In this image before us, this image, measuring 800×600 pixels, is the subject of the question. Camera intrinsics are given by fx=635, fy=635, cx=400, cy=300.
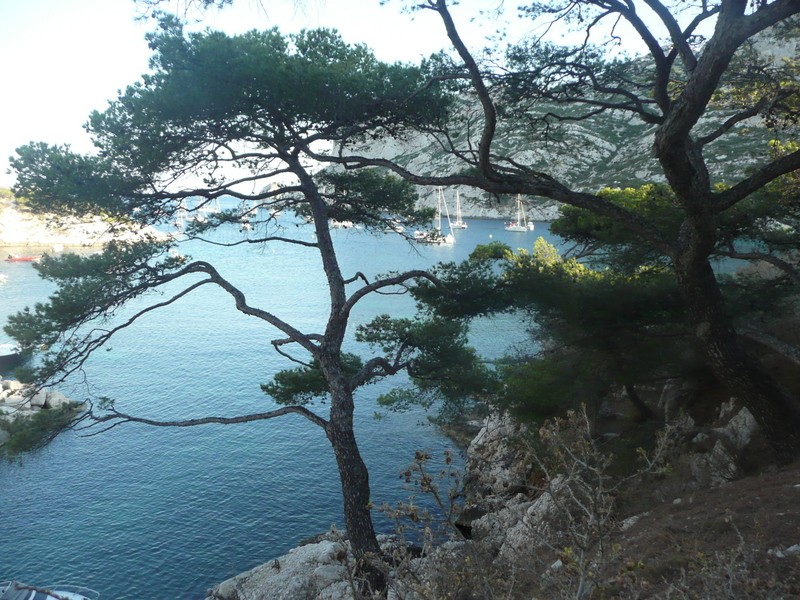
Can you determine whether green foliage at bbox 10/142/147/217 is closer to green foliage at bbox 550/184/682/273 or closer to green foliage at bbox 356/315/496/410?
green foliage at bbox 356/315/496/410

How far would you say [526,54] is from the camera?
7.70 meters

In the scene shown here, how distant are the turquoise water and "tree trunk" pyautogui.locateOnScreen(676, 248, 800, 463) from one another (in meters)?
5.28

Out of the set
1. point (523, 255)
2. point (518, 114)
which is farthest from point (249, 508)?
point (518, 114)

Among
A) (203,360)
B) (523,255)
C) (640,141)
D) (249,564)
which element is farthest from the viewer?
(640,141)

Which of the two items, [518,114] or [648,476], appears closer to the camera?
[518,114]

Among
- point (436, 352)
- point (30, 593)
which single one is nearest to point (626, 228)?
point (436, 352)

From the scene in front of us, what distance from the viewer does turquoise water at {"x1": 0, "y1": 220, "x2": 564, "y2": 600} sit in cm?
1375

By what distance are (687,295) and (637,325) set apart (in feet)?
10.1

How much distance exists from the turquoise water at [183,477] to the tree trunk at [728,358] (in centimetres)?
528

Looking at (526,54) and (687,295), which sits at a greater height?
(526,54)

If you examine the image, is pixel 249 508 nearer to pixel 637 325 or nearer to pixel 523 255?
pixel 523 255

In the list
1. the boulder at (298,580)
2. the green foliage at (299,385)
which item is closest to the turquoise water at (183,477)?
the boulder at (298,580)

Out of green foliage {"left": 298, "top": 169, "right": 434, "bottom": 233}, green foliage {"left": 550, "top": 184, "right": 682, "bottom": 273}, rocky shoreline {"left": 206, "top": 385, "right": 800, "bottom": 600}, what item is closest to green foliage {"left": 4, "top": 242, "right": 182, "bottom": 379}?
green foliage {"left": 298, "top": 169, "right": 434, "bottom": 233}

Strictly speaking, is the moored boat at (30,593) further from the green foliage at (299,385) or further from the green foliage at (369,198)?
the green foliage at (369,198)
